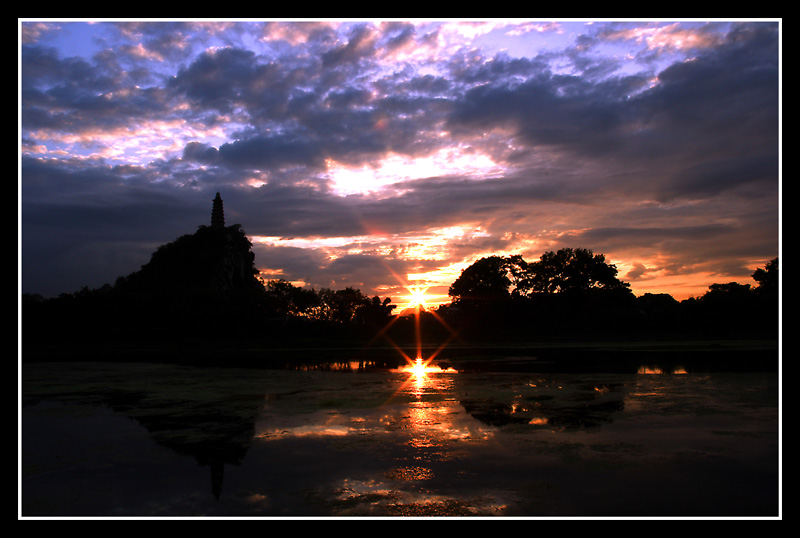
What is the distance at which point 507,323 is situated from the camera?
67750 millimetres

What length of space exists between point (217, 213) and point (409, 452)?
9811cm

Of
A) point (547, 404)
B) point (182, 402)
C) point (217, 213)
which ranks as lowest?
point (182, 402)

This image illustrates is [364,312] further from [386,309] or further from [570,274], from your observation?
[570,274]

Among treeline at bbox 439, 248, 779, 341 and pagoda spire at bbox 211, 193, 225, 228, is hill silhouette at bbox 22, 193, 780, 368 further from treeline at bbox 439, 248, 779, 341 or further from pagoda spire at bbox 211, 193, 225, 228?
pagoda spire at bbox 211, 193, 225, 228

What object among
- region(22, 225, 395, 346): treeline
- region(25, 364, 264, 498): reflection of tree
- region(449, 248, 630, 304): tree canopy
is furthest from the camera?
region(449, 248, 630, 304): tree canopy

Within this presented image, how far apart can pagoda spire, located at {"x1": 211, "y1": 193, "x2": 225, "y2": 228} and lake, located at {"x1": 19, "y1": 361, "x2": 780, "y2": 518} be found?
86.9 metres

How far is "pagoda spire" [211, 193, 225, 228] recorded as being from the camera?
3844 inches

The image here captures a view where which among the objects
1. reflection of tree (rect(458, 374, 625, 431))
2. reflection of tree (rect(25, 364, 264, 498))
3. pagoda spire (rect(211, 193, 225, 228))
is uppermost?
pagoda spire (rect(211, 193, 225, 228))

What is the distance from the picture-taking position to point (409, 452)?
7930 mm

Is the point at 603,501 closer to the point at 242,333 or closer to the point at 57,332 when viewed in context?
the point at 242,333

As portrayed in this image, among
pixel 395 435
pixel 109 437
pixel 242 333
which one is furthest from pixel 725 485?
pixel 242 333

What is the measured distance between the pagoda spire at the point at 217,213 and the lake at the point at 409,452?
86.9 metres

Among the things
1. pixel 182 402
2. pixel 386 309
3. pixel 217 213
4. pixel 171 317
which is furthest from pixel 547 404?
pixel 217 213

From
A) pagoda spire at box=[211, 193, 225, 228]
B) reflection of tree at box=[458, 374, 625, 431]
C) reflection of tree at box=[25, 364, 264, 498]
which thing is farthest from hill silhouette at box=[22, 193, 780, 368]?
reflection of tree at box=[458, 374, 625, 431]
